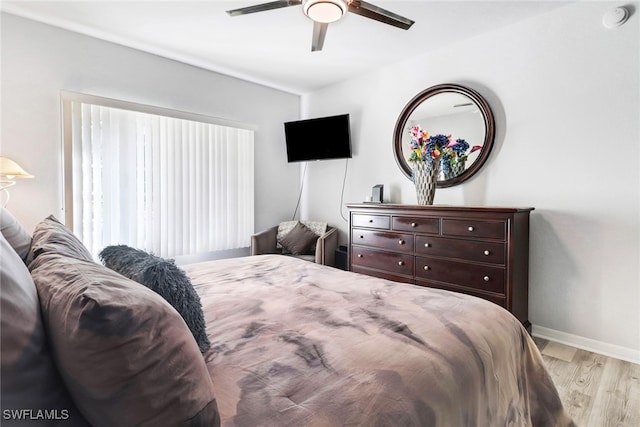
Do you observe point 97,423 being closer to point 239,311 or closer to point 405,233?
point 239,311

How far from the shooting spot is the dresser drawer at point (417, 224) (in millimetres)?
2760

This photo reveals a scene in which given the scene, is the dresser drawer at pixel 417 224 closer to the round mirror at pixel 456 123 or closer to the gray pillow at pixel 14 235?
the round mirror at pixel 456 123

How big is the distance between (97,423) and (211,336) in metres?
0.51

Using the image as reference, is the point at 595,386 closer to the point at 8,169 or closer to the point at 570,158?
the point at 570,158

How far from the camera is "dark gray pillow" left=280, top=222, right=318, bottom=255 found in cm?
395

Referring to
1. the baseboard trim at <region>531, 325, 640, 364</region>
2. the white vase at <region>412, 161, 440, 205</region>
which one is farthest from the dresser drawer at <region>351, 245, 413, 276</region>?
the baseboard trim at <region>531, 325, 640, 364</region>

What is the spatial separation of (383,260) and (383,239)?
204 millimetres

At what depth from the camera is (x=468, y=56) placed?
3066mm

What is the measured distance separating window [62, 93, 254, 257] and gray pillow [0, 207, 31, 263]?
2085 mm

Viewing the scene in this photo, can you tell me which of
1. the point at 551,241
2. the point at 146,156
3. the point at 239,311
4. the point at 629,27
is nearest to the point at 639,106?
the point at 629,27

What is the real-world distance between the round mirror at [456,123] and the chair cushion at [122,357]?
3.02 meters

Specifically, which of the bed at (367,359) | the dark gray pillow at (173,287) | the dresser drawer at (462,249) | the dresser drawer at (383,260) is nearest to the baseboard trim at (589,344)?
the dresser drawer at (462,249)

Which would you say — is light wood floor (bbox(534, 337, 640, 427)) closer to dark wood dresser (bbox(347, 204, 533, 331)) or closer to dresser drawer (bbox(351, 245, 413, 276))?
dark wood dresser (bbox(347, 204, 533, 331))

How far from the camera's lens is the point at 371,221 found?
3.23 m
